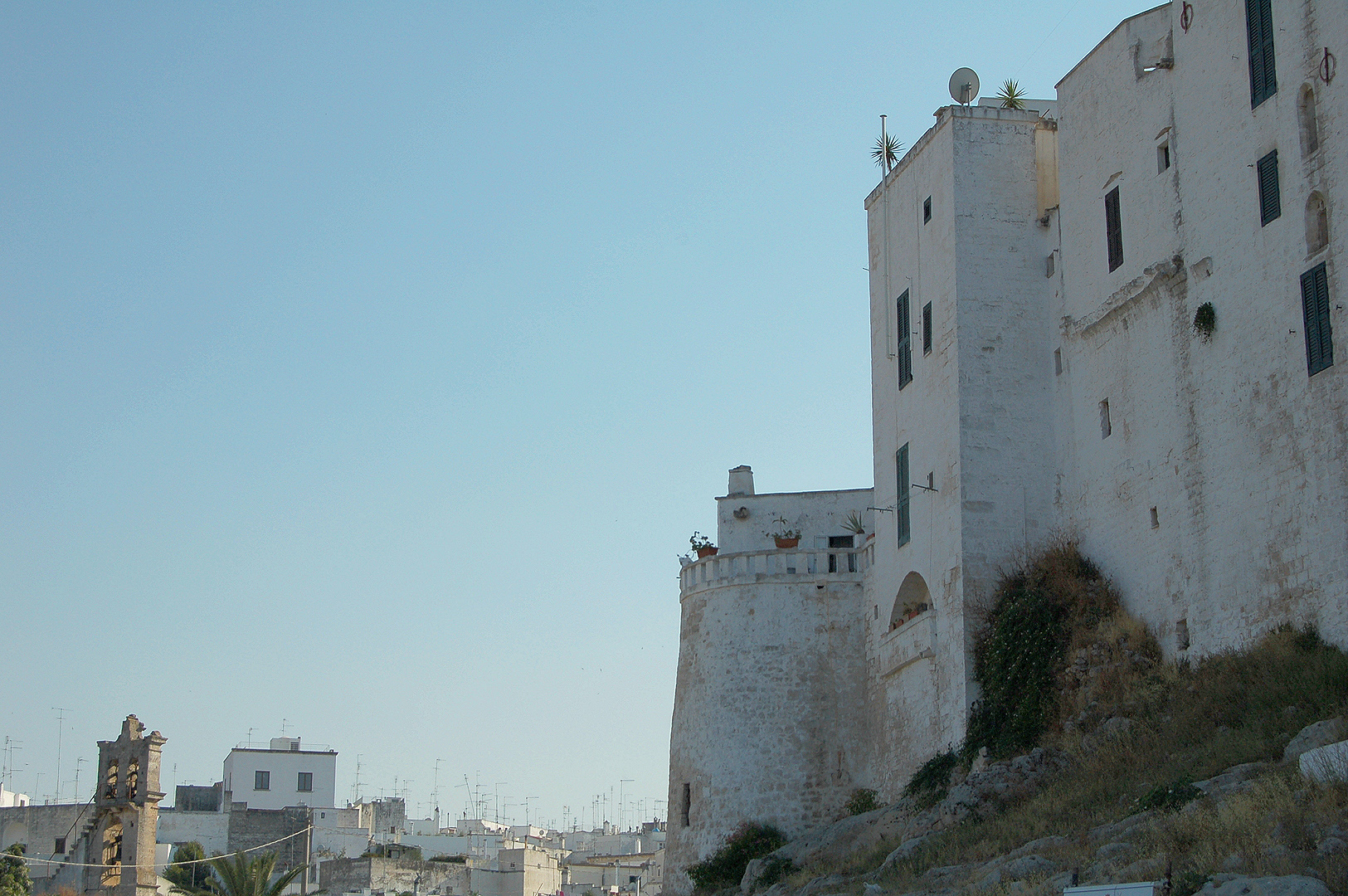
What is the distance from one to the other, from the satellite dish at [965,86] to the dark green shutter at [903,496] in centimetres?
637

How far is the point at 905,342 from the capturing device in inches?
1171

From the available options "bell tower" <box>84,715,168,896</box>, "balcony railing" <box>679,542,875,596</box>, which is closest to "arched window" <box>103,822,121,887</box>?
"bell tower" <box>84,715,168,896</box>

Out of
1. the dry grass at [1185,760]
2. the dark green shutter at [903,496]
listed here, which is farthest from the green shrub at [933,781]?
the dark green shutter at [903,496]

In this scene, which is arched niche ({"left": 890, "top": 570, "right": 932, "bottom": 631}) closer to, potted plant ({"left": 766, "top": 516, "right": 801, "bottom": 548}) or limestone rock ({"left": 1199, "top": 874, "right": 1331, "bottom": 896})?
potted plant ({"left": 766, "top": 516, "right": 801, "bottom": 548})

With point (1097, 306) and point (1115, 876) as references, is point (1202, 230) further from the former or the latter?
point (1115, 876)

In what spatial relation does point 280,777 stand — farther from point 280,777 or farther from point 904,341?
point 904,341

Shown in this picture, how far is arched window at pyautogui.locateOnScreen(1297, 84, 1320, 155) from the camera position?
69.0 ft

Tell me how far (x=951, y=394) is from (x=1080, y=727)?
6596 millimetres

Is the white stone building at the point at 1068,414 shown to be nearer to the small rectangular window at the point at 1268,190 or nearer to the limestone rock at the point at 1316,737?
the small rectangular window at the point at 1268,190

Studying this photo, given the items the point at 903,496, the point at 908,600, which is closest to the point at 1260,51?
the point at 903,496

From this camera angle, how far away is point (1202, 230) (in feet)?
75.8

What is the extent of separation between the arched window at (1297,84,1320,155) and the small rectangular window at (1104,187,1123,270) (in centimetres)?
431

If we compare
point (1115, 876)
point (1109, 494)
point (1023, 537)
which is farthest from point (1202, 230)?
point (1115, 876)

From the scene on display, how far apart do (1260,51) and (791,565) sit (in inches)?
527
